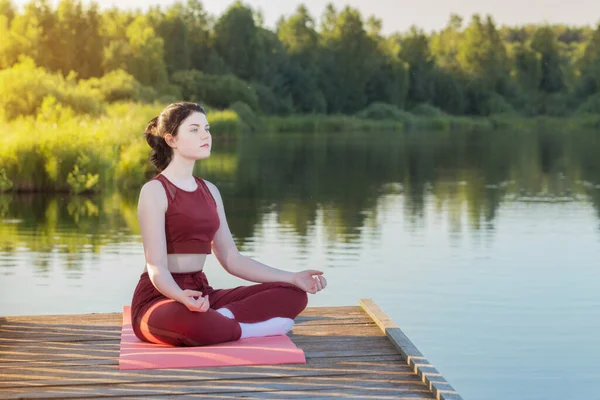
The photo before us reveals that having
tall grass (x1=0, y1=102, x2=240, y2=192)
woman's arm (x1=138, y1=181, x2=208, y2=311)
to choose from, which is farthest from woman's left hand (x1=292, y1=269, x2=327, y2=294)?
tall grass (x1=0, y1=102, x2=240, y2=192)

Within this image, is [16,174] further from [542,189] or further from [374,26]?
[374,26]

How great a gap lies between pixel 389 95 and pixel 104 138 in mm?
67148

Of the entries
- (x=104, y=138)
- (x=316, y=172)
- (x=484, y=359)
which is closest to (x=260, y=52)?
(x=316, y=172)

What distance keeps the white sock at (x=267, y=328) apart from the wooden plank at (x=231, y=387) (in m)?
0.78

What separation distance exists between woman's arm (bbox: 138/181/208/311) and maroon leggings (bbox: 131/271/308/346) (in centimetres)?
9

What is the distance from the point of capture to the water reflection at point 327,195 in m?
13.8

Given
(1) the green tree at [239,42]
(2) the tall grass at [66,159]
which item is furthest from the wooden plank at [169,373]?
(1) the green tree at [239,42]

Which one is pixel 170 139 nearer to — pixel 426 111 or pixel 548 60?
pixel 426 111

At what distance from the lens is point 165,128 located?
18.4 feet

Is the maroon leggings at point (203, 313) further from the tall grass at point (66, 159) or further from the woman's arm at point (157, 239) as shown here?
the tall grass at point (66, 159)

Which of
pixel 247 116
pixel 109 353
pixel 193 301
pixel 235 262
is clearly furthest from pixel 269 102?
pixel 193 301

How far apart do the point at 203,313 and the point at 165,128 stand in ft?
3.22

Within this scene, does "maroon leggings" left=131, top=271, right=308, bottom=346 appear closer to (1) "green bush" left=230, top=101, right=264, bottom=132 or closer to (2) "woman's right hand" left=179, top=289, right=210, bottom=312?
(2) "woman's right hand" left=179, top=289, right=210, bottom=312

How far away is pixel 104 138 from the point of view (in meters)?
19.8
